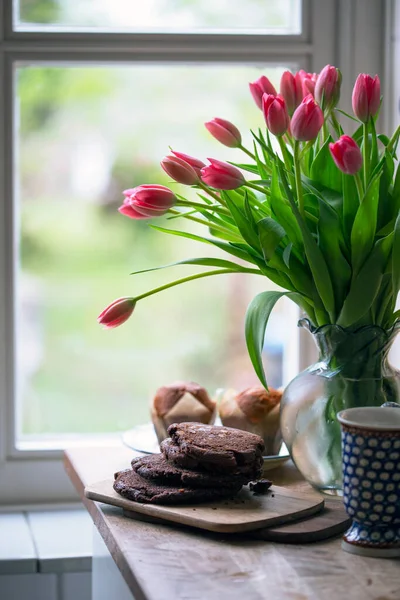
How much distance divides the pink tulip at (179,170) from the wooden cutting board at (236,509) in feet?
1.31

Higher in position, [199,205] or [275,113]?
[275,113]

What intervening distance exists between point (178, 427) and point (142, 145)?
773mm

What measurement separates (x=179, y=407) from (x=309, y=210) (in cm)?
38

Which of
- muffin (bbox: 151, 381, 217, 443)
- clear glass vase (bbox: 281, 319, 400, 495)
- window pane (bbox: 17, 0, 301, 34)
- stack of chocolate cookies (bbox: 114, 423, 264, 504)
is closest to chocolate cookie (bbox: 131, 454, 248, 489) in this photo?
stack of chocolate cookies (bbox: 114, 423, 264, 504)

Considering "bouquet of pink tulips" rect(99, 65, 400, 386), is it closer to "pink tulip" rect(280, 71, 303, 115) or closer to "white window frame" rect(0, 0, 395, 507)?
"pink tulip" rect(280, 71, 303, 115)

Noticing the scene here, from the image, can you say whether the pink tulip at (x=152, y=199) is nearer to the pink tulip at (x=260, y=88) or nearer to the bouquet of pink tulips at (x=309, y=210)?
the bouquet of pink tulips at (x=309, y=210)

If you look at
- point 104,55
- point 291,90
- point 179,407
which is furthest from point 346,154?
point 104,55

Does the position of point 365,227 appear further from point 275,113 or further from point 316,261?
point 275,113

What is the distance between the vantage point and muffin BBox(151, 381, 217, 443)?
1346 mm

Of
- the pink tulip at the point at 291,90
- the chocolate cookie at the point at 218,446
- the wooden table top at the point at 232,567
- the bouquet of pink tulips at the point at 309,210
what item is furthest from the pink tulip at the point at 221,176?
the wooden table top at the point at 232,567

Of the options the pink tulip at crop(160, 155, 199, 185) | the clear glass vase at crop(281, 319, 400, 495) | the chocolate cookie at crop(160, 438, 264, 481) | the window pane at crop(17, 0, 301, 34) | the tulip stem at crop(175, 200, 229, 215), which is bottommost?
the chocolate cookie at crop(160, 438, 264, 481)

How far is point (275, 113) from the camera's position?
1.06 m

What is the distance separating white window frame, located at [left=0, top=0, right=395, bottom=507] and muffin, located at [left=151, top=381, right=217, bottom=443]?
0.44m

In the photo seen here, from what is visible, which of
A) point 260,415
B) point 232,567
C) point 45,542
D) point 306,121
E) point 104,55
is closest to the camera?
point 232,567
